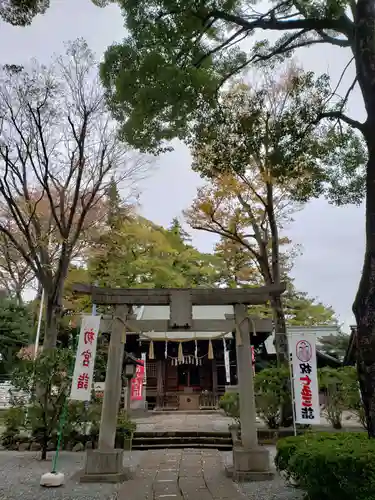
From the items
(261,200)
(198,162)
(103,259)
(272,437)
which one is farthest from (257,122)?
(103,259)

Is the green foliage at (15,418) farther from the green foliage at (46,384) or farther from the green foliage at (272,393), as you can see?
the green foliage at (272,393)

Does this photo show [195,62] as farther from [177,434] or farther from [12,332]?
[12,332]

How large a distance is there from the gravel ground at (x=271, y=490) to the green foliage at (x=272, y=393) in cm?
482

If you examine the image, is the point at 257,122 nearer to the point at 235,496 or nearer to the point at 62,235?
the point at 62,235

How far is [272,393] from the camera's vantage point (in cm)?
1212

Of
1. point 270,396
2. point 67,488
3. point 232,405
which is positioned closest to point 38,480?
point 67,488

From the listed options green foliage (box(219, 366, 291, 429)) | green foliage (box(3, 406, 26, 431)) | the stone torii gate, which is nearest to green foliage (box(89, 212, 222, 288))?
green foliage (box(3, 406, 26, 431))

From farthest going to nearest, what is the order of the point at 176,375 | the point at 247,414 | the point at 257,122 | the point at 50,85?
the point at 176,375, the point at 50,85, the point at 257,122, the point at 247,414

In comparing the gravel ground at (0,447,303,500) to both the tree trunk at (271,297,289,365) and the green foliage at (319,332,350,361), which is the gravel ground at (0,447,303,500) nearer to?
the tree trunk at (271,297,289,365)

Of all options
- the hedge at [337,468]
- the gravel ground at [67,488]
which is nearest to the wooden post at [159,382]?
the gravel ground at [67,488]

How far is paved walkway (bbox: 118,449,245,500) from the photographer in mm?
6305

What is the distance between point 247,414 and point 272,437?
5.17 metres

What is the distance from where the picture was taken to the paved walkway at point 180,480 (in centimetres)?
630

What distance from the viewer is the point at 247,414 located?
25.4 ft
